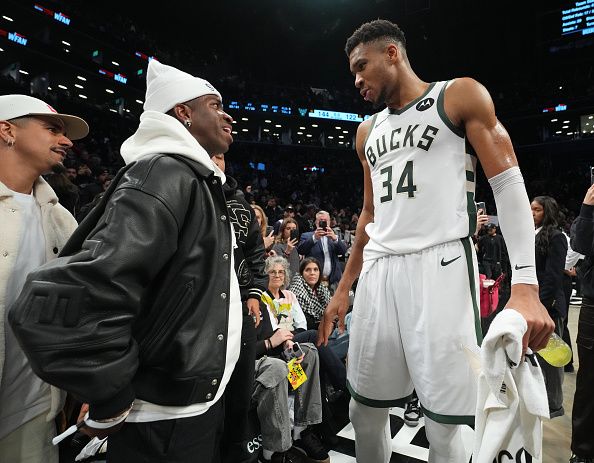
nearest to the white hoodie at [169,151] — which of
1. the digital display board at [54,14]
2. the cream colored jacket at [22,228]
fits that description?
the cream colored jacket at [22,228]

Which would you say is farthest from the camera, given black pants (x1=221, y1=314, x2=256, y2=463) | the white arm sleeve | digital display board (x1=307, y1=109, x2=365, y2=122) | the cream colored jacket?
digital display board (x1=307, y1=109, x2=365, y2=122)

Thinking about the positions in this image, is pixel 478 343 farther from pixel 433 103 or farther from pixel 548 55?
pixel 548 55

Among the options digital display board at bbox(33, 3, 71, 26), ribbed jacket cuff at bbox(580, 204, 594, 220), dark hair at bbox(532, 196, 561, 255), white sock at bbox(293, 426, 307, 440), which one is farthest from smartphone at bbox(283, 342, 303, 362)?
digital display board at bbox(33, 3, 71, 26)

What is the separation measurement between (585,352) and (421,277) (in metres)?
1.90

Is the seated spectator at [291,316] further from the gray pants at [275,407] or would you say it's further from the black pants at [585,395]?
the black pants at [585,395]

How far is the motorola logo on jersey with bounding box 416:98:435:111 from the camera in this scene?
1835 mm

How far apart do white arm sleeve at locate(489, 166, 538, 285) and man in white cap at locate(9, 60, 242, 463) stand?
1.08 meters

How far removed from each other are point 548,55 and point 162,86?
101 ft

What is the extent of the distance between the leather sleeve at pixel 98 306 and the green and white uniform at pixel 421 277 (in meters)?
1.14

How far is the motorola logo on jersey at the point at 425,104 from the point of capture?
1.83 meters

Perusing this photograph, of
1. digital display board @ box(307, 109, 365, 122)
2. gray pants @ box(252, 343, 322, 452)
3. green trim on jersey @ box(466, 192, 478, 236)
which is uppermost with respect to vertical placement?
digital display board @ box(307, 109, 365, 122)

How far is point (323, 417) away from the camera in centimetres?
339

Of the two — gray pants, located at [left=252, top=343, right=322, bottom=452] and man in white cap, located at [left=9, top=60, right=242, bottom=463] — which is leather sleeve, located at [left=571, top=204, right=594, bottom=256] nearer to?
gray pants, located at [left=252, top=343, right=322, bottom=452]

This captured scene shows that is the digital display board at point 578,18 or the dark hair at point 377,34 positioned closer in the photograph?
the dark hair at point 377,34
